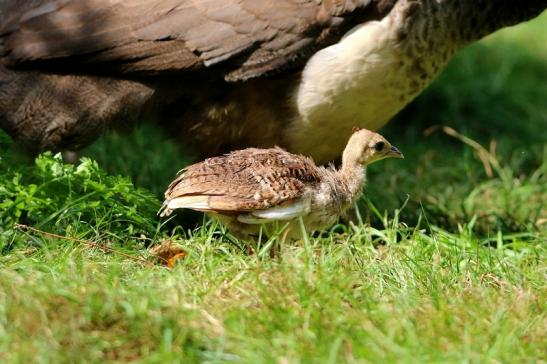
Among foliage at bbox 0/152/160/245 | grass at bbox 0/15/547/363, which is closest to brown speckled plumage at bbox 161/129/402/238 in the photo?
grass at bbox 0/15/547/363

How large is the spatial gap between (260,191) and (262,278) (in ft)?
1.20

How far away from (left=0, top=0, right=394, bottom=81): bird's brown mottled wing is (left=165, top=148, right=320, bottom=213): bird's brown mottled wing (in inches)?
23.9

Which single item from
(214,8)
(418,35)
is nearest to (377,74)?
(418,35)

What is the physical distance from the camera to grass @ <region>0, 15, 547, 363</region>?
8.60 ft

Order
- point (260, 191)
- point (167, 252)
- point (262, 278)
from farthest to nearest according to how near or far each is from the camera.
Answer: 1. point (167, 252)
2. point (260, 191)
3. point (262, 278)

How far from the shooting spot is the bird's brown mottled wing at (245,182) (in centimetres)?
334

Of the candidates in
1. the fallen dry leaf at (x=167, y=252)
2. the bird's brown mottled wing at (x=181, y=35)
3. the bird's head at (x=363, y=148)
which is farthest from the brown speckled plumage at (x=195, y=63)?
the fallen dry leaf at (x=167, y=252)

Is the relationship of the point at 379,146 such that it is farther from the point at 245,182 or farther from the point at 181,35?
the point at 181,35

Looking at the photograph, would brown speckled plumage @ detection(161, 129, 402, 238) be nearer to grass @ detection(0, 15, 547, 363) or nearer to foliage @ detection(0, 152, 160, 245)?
grass @ detection(0, 15, 547, 363)

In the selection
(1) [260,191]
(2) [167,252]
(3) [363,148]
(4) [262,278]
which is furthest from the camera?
(3) [363,148]

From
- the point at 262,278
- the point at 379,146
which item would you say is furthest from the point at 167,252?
the point at 379,146

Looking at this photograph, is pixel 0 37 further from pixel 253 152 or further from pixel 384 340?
pixel 384 340

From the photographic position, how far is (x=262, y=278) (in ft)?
10.3

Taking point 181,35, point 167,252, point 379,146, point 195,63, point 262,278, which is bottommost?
point 167,252
